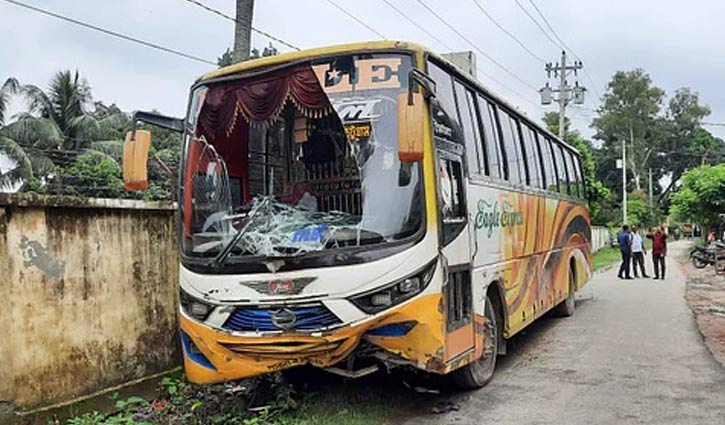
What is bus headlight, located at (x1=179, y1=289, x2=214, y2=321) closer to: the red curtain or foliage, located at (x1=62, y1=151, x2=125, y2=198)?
the red curtain

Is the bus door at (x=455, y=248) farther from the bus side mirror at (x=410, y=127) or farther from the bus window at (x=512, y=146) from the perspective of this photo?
the bus window at (x=512, y=146)

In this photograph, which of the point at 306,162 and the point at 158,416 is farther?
the point at 306,162

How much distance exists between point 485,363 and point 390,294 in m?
2.46

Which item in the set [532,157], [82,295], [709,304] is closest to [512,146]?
[532,157]

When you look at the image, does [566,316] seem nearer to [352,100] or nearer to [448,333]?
[448,333]

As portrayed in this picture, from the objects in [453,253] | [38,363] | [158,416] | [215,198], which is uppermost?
[215,198]

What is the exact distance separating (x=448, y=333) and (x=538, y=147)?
18.4 feet

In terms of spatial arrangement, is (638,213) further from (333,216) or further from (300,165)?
(333,216)

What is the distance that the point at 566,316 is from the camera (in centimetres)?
1288

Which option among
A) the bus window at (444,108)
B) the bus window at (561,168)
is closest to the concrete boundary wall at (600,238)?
the bus window at (561,168)

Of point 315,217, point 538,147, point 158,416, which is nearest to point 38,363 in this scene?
point 158,416

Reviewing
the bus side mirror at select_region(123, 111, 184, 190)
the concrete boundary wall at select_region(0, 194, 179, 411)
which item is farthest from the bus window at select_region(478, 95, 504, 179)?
the bus side mirror at select_region(123, 111, 184, 190)

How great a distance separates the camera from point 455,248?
6191 mm

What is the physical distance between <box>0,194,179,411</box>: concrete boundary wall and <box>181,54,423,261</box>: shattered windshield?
0.94 m
